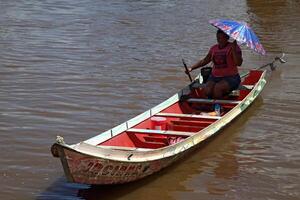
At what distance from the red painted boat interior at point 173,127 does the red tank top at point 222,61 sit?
0.40m

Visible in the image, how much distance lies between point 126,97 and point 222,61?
188 cm

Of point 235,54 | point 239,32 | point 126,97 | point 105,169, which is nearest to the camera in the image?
point 105,169

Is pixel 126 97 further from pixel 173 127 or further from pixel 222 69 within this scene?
pixel 173 127

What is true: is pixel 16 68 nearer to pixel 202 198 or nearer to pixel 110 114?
pixel 110 114

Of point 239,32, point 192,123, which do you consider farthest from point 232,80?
point 192,123

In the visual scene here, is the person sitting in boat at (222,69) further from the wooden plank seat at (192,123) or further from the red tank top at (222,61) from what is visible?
the wooden plank seat at (192,123)

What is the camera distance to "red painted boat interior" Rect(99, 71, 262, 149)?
264 inches

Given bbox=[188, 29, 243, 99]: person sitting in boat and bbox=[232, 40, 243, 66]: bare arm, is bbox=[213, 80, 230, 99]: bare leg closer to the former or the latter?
bbox=[188, 29, 243, 99]: person sitting in boat

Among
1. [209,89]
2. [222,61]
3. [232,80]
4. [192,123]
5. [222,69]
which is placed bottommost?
[192,123]

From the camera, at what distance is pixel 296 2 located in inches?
872

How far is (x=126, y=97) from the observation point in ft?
31.1

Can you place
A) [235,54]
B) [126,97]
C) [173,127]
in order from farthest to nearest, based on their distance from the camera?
[126,97] → [235,54] → [173,127]

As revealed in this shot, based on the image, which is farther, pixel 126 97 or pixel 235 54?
pixel 126 97

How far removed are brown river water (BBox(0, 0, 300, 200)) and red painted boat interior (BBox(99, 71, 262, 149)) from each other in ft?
1.00
